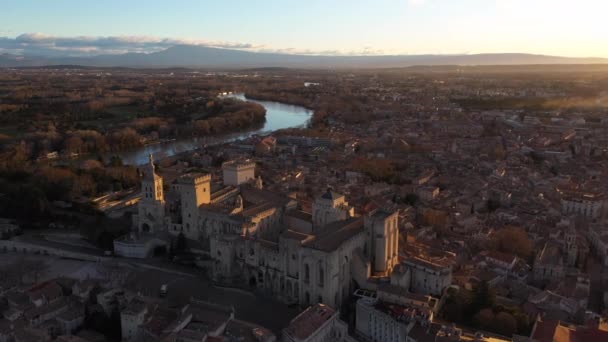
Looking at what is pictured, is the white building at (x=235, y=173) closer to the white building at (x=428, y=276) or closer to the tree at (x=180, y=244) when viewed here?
the tree at (x=180, y=244)

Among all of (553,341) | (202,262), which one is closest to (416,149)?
(202,262)

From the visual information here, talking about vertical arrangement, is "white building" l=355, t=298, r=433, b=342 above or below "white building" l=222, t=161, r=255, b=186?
below

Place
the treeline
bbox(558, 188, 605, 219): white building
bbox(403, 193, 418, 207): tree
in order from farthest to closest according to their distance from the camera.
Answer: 1. bbox(403, 193, 418, 207): tree
2. bbox(558, 188, 605, 219): white building
3. the treeline

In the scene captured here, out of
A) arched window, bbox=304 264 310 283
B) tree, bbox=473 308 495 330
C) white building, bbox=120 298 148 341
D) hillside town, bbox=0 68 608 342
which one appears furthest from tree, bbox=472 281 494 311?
white building, bbox=120 298 148 341

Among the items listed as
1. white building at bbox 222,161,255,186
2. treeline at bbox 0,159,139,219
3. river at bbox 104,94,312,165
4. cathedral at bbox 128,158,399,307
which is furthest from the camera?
river at bbox 104,94,312,165

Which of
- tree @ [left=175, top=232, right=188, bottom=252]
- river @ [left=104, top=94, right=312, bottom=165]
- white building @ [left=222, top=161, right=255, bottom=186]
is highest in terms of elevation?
white building @ [left=222, top=161, right=255, bottom=186]

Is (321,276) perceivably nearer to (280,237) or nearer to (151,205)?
(280,237)

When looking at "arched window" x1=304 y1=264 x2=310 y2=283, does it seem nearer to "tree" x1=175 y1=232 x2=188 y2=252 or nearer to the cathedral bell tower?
"tree" x1=175 y1=232 x2=188 y2=252

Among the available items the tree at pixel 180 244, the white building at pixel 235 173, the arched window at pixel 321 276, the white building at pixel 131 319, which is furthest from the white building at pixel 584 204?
the white building at pixel 131 319
